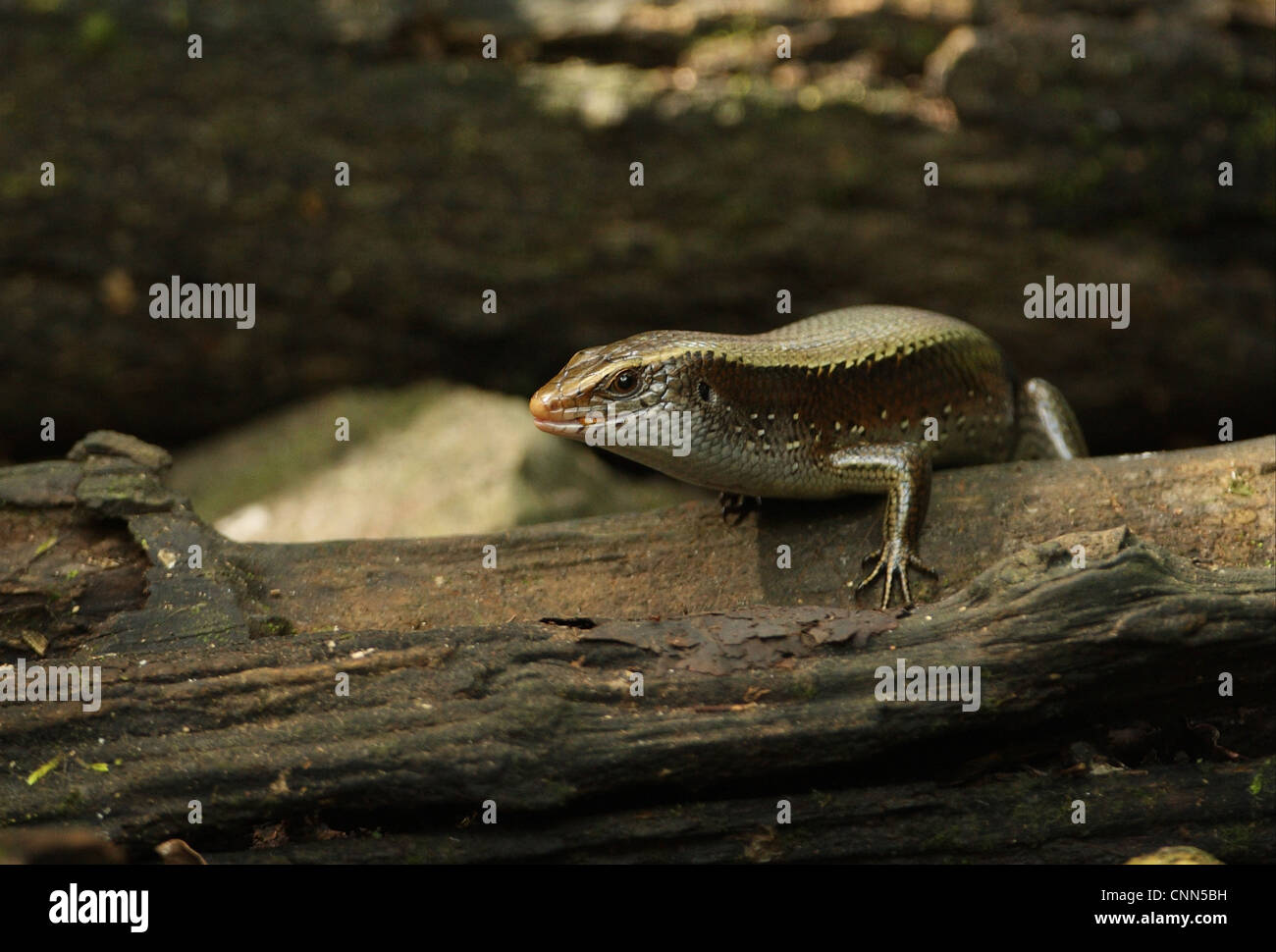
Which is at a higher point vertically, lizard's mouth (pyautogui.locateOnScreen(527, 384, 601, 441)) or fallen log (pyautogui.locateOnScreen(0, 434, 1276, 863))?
lizard's mouth (pyautogui.locateOnScreen(527, 384, 601, 441))

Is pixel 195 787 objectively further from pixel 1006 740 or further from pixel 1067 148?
pixel 1067 148

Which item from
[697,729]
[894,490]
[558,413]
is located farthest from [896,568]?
[558,413]

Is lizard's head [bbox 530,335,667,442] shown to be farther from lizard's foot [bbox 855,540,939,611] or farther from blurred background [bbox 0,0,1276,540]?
blurred background [bbox 0,0,1276,540]

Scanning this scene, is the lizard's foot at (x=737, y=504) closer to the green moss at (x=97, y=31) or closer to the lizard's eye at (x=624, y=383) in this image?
the lizard's eye at (x=624, y=383)

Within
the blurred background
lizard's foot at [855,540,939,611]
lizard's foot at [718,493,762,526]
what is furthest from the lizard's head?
the blurred background

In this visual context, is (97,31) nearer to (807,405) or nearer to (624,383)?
(624,383)

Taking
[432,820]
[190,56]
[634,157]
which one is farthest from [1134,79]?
[432,820]
